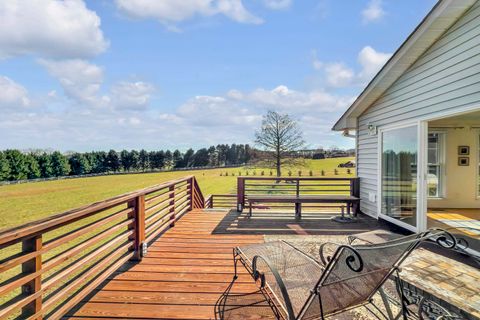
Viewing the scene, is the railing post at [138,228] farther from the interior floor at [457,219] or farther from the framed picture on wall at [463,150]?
the framed picture on wall at [463,150]

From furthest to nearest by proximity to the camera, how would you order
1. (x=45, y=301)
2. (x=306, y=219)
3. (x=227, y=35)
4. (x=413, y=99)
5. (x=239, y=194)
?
(x=227, y=35), (x=239, y=194), (x=306, y=219), (x=413, y=99), (x=45, y=301)

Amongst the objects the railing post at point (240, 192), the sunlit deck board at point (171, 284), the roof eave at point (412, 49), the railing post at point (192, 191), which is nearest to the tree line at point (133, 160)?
the railing post at point (192, 191)

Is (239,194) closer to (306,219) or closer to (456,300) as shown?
(306,219)

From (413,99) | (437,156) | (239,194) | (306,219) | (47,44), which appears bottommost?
(306,219)

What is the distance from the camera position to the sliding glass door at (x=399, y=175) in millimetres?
4336

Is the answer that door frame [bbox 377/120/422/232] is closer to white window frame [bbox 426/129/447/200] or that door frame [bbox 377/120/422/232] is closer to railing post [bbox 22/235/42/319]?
white window frame [bbox 426/129/447/200]

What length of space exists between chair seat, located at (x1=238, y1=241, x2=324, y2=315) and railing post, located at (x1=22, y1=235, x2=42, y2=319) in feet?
5.27

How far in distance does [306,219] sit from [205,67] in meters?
9.37

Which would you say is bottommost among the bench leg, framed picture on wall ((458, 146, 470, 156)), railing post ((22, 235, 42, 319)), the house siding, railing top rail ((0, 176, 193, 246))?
the bench leg

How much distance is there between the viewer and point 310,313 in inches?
64.6

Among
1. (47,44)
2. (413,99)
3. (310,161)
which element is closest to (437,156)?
(413,99)

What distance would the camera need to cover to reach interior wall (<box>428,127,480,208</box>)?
576cm

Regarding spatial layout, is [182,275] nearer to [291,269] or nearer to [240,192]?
[291,269]

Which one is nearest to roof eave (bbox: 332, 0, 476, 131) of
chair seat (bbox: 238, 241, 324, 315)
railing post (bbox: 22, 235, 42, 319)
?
chair seat (bbox: 238, 241, 324, 315)
